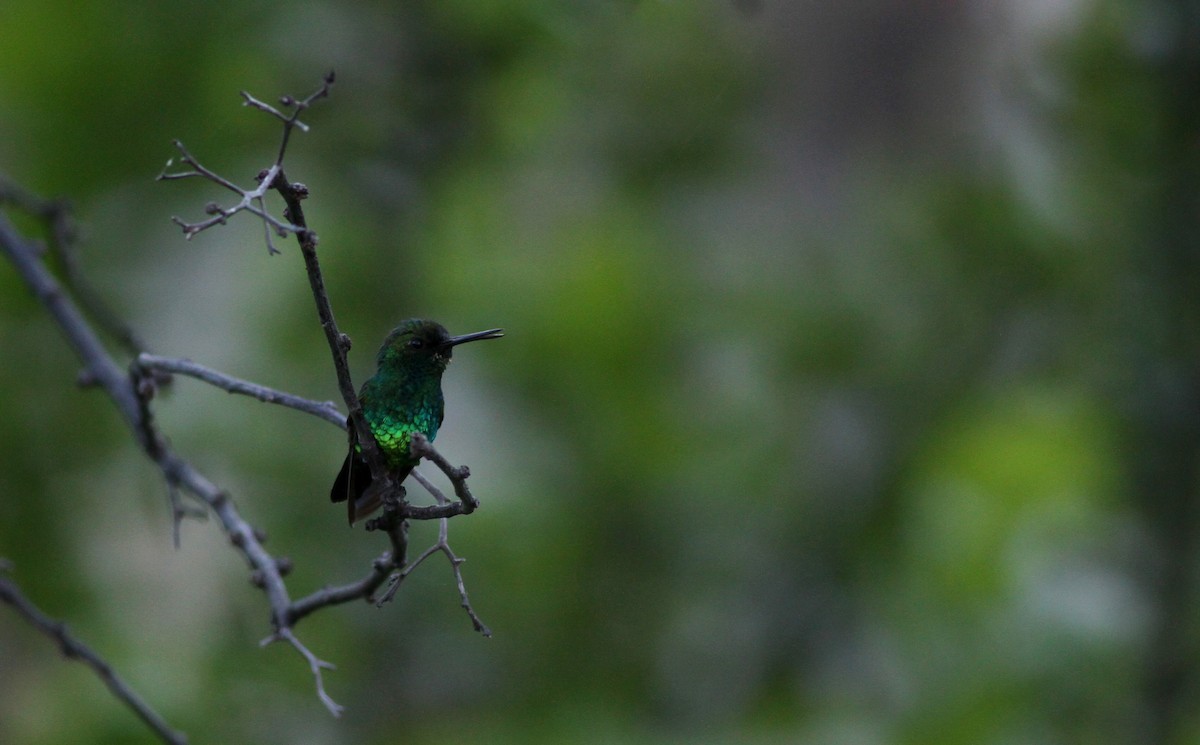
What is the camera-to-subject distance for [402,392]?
1.55m

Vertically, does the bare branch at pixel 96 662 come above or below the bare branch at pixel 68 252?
below

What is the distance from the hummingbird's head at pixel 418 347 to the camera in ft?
5.06

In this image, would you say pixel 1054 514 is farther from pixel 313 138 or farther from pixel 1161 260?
pixel 313 138

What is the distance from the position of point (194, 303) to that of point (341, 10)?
0.94m

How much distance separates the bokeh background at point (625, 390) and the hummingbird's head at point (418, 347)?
5.51 feet

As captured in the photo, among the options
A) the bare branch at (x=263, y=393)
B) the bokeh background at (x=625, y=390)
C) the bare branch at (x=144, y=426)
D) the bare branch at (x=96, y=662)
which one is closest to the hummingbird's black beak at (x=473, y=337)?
the bare branch at (x=263, y=393)

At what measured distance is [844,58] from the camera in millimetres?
7129

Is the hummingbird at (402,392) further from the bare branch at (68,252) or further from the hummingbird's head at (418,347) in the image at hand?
the bare branch at (68,252)

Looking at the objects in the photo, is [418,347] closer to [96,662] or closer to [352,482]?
[352,482]

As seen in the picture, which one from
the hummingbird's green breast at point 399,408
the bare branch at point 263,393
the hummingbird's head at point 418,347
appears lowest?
the bare branch at point 263,393

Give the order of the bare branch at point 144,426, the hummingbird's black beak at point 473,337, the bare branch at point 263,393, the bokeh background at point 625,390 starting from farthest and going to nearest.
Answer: the bokeh background at point 625,390 < the bare branch at point 144,426 < the bare branch at point 263,393 < the hummingbird's black beak at point 473,337

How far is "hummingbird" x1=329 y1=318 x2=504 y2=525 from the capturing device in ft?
5.00

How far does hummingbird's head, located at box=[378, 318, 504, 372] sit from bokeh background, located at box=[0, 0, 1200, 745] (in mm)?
1679

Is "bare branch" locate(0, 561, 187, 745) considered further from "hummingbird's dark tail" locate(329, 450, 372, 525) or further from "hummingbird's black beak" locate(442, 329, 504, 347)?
"hummingbird's black beak" locate(442, 329, 504, 347)
